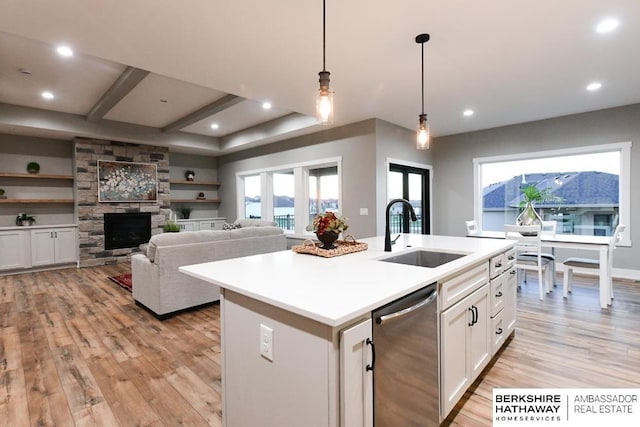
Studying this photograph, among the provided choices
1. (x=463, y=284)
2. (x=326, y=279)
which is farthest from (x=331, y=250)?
(x=463, y=284)

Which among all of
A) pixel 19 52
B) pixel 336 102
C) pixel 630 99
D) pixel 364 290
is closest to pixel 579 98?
pixel 630 99

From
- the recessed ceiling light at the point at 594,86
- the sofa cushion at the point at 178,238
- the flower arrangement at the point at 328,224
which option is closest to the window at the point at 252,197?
the sofa cushion at the point at 178,238

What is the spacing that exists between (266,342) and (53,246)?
22.4 feet

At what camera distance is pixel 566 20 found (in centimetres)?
241

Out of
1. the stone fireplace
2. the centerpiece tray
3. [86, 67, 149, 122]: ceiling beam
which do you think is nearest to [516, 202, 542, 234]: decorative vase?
the centerpiece tray

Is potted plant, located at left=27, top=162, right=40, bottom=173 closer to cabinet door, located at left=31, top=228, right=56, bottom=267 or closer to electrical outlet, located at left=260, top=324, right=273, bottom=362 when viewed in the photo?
cabinet door, located at left=31, top=228, right=56, bottom=267

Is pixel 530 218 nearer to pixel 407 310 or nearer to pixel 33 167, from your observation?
pixel 407 310

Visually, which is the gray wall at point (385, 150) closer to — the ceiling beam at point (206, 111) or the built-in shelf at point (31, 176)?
the ceiling beam at point (206, 111)

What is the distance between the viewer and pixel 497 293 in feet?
7.52

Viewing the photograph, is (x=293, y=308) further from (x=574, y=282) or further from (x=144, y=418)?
(x=574, y=282)

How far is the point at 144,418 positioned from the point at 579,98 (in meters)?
5.88

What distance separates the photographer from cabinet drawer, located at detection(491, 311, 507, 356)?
7.24 feet

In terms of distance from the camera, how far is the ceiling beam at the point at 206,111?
15.7 feet

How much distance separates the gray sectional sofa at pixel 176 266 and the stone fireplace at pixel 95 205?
3.42 metres
